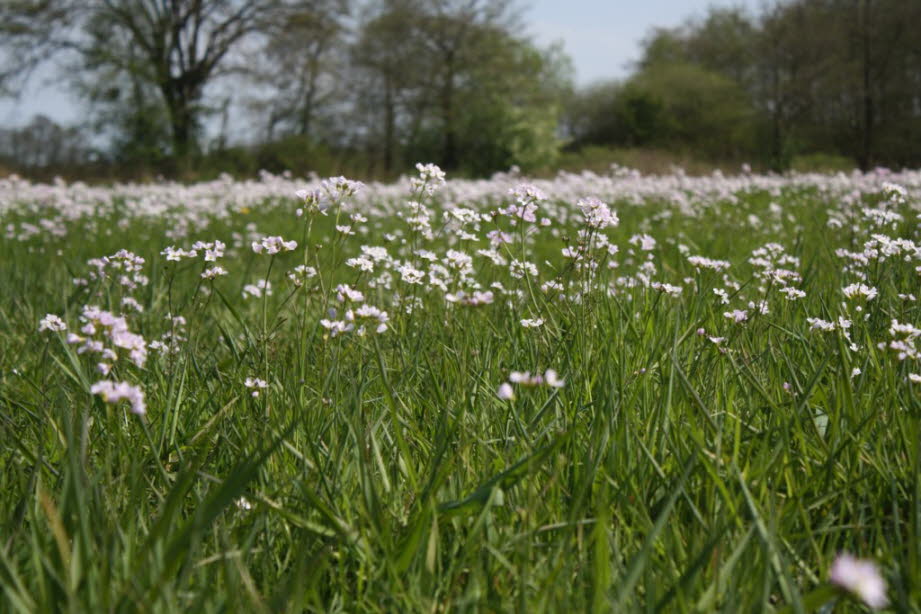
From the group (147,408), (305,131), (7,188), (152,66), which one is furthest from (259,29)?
(147,408)

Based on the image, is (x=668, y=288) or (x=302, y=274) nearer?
(x=302, y=274)

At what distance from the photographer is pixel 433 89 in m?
36.5

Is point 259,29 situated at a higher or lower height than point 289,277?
higher

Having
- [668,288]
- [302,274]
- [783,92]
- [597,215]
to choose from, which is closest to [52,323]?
[302,274]

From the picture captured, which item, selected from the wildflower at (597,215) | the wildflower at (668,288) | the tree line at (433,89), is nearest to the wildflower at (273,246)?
the wildflower at (597,215)

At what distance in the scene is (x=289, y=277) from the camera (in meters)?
2.49

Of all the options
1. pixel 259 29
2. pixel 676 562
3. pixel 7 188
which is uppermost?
pixel 259 29

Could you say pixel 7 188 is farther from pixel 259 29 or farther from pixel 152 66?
pixel 259 29

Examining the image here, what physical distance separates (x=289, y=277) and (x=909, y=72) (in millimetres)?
39791

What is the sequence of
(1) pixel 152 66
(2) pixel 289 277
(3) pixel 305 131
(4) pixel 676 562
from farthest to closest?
1. (3) pixel 305 131
2. (1) pixel 152 66
3. (2) pixel 289 277
4. (4) pixel 676 562

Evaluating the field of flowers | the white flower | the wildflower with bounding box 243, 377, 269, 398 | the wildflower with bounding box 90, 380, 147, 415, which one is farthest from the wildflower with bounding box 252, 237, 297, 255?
the white flower

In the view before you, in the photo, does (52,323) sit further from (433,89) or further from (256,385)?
(433,89)

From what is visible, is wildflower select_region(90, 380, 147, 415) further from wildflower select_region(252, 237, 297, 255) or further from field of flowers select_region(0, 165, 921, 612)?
wildflower select_region(252, 237, 297, 255)

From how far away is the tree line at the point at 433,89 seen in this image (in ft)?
94.9
